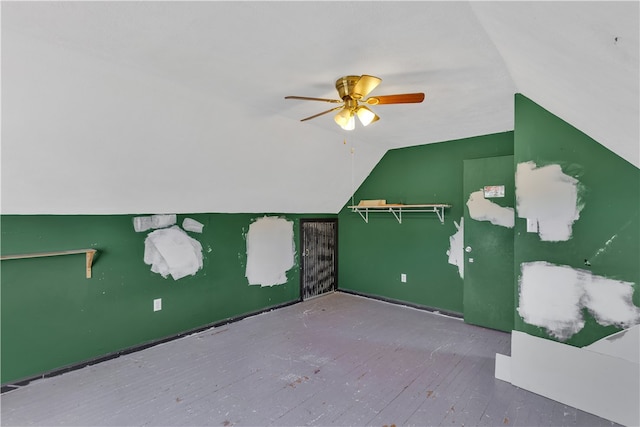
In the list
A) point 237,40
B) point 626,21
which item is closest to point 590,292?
point 626,21

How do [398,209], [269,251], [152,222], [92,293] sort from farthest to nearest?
1. [398,209]
2. [269,251]
3. [152,222]
4. [92,293]

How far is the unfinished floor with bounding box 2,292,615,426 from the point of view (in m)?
2.18

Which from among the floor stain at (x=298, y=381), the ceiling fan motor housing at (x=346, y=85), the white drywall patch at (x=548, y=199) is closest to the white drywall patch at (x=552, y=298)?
the white drywall patch at (x=548, y=199)

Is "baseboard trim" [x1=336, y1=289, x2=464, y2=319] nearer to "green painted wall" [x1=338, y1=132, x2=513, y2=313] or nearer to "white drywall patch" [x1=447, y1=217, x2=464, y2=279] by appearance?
"green painted wall" [x1=338, y1=132, x2=513, y2=313]

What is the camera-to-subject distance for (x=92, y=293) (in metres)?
2.94

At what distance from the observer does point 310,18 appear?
1.54 meters

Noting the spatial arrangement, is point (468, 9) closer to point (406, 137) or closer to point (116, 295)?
point (406, 137)

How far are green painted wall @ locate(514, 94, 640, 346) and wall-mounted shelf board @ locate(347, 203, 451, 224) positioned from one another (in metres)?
1.52

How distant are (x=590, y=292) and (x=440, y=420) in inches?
59.3

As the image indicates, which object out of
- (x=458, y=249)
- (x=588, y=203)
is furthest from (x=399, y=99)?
(x=458, y=249)

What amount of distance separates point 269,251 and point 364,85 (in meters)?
2.94

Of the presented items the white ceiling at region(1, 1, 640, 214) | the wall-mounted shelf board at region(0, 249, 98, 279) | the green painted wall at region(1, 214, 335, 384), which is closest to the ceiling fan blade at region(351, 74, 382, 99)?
the white ceiling at region(1, 1, 640, 214)

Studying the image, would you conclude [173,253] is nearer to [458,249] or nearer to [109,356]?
[109,356]

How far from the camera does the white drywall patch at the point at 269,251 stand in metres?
4.28
